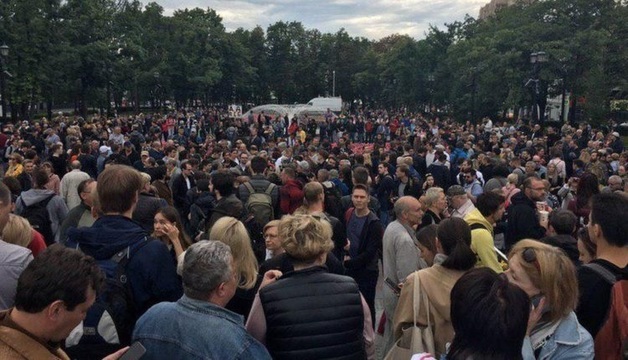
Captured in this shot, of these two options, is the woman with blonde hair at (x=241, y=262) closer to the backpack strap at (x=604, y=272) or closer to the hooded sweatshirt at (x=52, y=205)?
the backpack strap at (x=604, y=272)

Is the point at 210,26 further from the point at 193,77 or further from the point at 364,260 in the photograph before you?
the point at 364,260

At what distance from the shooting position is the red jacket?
7965 millimetres

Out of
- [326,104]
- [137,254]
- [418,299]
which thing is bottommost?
[326,104]

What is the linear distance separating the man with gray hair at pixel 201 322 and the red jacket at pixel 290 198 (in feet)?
16.8

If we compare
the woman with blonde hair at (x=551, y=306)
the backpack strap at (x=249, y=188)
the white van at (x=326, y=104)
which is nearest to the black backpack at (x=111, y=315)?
the woman with blonde hair at (x=551, y=306)

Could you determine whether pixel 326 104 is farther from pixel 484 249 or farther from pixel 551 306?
pixel 551 306

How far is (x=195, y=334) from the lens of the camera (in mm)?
2619

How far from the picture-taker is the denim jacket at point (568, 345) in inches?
114

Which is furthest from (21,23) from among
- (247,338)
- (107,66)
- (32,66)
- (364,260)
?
(247,338)

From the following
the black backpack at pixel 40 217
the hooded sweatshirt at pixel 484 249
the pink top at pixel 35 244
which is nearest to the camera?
the pink top at pixel 35 244

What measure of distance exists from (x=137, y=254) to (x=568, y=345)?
7.95ft

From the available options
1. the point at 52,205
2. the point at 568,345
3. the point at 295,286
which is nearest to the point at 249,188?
the point at 52,205

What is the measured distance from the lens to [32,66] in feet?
125

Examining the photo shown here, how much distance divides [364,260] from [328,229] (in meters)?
2.71
